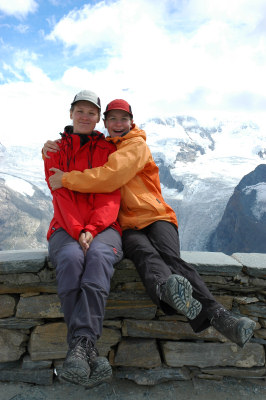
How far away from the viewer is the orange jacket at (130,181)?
3.41 meters

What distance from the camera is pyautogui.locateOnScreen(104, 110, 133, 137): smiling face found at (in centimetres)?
392

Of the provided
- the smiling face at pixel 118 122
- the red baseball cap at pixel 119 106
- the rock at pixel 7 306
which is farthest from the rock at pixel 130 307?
the red baseball cap at pixel 119 106

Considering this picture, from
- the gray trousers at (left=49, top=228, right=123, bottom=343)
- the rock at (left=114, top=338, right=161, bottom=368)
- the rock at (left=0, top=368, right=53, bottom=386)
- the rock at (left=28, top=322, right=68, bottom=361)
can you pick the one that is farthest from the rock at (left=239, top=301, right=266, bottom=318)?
the rock at (left=0, top=368, right=53, bottom=386)

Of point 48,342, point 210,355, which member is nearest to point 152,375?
point 210,355

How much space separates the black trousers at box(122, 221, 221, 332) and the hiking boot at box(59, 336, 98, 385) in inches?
29.2

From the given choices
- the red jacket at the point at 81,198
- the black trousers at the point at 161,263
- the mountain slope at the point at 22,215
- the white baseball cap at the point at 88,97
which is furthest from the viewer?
the mountain slope at the point at 22,215

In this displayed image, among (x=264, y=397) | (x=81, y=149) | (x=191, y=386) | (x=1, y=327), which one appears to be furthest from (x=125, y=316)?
(x=81, y=149)

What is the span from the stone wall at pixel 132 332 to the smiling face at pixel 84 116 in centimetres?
154

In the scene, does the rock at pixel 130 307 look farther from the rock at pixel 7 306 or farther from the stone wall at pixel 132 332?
the rock at pixel 7 306

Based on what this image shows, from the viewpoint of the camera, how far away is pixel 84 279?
2.71 meters

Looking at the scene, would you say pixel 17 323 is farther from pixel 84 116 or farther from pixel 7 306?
pixel 84 116

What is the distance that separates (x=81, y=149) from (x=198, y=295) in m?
2.05

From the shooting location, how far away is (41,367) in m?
3.43

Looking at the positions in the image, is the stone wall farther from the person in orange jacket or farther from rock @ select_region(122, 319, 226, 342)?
the person in orange jacket
